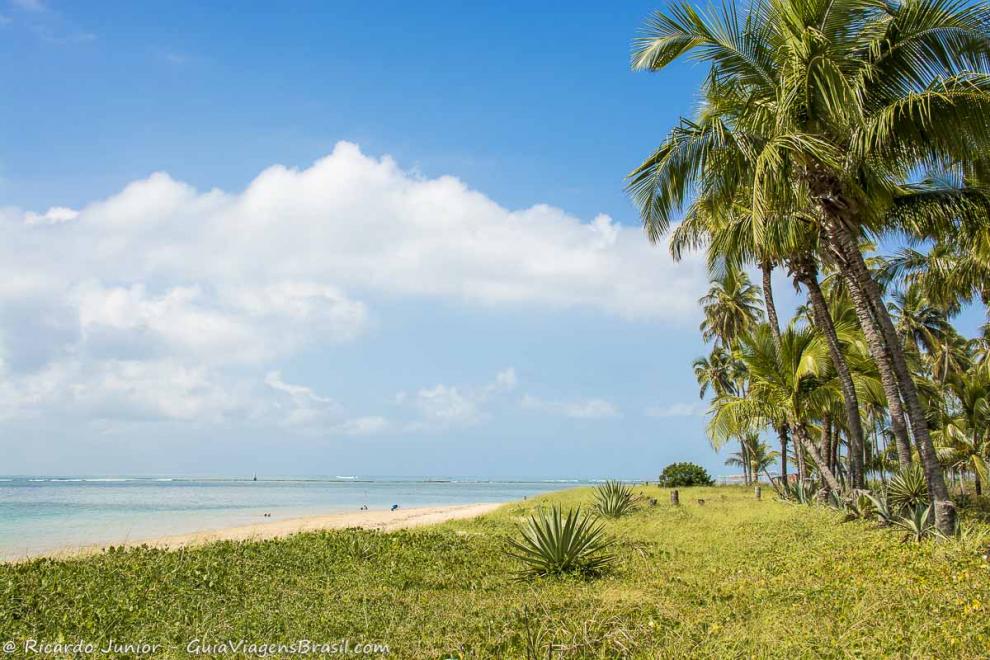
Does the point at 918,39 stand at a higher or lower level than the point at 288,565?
higher

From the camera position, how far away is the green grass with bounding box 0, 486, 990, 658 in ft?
19.0

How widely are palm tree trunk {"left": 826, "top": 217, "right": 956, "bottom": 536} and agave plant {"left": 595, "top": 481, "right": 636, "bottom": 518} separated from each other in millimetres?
8373

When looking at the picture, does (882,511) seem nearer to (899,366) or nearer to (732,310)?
(899,366)

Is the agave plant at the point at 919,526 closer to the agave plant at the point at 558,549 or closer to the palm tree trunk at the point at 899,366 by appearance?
the palm tree trunk at the point at 899,366

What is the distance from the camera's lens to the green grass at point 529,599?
19.0ft

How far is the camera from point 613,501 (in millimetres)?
18594

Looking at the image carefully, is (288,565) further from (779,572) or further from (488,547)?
(779,572)

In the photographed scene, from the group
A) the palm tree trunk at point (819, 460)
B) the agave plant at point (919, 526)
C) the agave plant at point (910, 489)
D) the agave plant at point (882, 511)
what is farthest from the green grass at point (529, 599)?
the palm tree trunk at point (819, 460)

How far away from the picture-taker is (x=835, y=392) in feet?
65.0

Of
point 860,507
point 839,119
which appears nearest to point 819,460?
point 860,507

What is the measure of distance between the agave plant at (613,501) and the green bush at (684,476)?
2241 centimetres

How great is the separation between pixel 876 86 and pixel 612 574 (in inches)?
350

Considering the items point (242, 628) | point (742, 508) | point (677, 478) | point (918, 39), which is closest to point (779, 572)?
point (242, 628)

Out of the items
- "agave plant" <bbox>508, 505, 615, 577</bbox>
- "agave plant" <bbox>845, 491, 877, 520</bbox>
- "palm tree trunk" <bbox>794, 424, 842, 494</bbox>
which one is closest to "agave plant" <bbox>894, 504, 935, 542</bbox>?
"agave plant" <bbox>845, 491, 877, 520</bbox>
